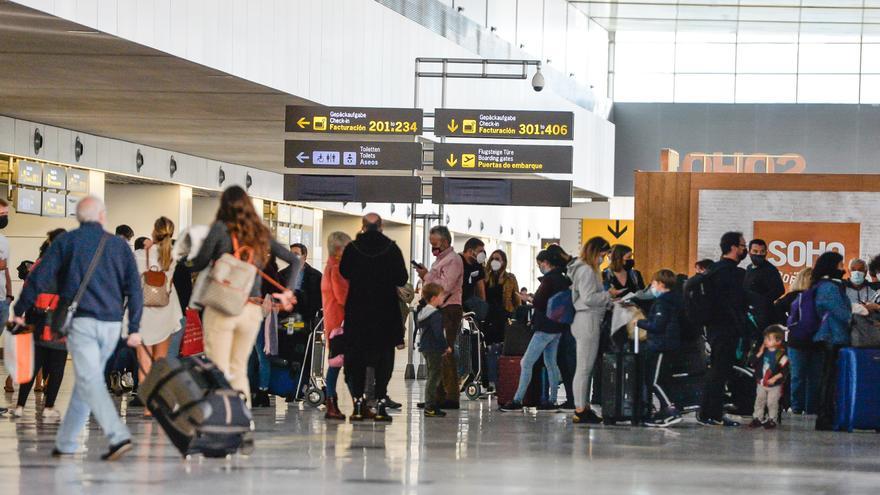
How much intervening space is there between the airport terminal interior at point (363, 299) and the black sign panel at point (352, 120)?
0.04m

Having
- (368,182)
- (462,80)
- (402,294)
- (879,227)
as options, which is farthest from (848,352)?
(462,80)

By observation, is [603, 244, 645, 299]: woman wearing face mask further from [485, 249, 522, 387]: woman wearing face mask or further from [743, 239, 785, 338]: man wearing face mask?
[485, 249, 522, 387]: woman wearing face mask

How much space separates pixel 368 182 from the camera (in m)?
20.4

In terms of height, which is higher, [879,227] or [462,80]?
[462,80]

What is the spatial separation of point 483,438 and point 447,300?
3.68 meters

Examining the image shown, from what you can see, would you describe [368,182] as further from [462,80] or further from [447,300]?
[462,80]

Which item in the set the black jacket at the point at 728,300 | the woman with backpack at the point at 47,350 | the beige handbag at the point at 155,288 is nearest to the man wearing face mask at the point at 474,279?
the black jacket at the point at 728,300

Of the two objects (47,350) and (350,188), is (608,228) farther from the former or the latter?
(47,350)

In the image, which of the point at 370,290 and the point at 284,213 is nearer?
the point at 370,290

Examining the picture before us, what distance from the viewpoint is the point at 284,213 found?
1298 inches

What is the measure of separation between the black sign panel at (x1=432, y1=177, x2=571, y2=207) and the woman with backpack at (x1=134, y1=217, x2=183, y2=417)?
6648 millimetres

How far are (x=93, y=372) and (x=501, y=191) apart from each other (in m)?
11.3

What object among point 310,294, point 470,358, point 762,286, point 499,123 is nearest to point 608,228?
point 499,123

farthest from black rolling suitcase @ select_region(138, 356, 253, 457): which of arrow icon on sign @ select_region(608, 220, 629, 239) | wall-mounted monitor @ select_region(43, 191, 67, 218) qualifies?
arrow icon on sign @ select_region(608, 220, 629, 239)
